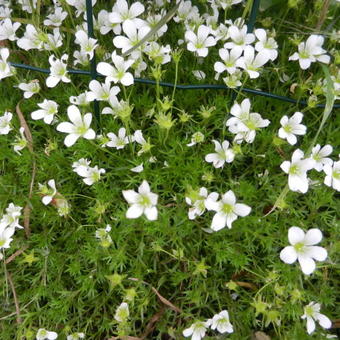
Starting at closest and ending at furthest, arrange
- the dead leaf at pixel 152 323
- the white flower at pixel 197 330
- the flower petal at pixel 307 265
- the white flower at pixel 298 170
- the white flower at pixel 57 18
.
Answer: the flower petal at pixel 307 265
the white flower at pixel 298 170
the white flower at pixel 197 330
the dead leaf at pixel 152 323
the white flower at pixel 57 18

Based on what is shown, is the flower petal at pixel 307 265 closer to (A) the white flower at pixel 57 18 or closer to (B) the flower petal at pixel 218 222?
(B) the flower petal at pixel 218 222

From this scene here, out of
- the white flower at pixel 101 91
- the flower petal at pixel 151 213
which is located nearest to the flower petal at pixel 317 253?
the flower petal at pixel 151 213

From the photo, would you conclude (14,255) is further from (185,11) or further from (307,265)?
(185,11)

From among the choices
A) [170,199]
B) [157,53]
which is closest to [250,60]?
[157,53]

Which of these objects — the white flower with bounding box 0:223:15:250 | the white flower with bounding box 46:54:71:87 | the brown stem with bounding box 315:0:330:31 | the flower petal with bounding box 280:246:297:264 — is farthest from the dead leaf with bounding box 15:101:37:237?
the brown stem with bounding box 315:0:330:31

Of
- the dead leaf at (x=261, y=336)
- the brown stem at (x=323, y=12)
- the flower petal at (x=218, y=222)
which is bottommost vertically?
the dead leaf at (x=261, y=336)

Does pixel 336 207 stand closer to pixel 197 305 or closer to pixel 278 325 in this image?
pixel 278 325
